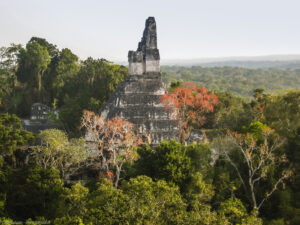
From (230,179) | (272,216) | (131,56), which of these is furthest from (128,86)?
(272,216)

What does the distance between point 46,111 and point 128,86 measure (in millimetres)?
11125

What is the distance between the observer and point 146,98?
57.2ft

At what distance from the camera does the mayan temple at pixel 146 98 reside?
16.6 m

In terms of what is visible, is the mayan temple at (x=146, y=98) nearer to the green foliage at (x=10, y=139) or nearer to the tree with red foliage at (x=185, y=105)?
the tree with red foliage at (x=185, y=105)

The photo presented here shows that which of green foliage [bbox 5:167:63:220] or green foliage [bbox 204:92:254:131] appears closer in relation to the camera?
green foliage [bbox 5:167:63:220]

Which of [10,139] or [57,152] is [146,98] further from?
[10,139]

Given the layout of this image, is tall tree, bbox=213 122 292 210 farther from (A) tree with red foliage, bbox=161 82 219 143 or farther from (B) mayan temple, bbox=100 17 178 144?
(B) mayan temple, bbox=100 17 178 144

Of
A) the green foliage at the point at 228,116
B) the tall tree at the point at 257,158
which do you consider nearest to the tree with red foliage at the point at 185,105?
the green foliage at the point at 228,116

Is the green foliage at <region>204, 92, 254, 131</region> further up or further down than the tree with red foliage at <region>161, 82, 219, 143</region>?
further down

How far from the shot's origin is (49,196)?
11008 millimetres

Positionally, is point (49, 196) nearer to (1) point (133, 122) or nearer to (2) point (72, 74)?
(1) point (133, 122)

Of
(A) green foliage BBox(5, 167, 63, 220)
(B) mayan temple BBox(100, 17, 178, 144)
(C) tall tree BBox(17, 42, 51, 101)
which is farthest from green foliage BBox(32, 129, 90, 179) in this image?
(C) tall tree BBox(17, 42, 51, 101)

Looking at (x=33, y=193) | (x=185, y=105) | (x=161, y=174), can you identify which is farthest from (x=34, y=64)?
(x=161, y=174)

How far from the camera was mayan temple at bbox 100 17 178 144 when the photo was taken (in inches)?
655
